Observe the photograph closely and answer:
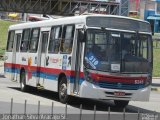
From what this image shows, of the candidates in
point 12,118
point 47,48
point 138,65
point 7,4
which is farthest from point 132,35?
point 7,4

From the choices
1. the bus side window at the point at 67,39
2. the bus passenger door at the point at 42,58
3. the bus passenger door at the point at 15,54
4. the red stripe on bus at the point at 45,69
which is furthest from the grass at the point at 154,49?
the bus side window at the point at 67,39

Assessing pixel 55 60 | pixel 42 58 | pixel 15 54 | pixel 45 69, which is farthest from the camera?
pixel 15 54

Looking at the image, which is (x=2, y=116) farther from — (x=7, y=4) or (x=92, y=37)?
(x=7, y=4)

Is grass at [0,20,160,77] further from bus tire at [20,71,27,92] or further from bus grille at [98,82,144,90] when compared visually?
bus grille at [98,82,144,90]

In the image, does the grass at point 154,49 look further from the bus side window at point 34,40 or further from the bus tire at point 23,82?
the bus side window at point 34,40

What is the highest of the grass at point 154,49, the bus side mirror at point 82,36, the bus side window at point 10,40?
the bus side mirror at point 82,36

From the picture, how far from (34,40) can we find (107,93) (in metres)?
6.01

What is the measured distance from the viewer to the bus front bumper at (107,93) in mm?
16516

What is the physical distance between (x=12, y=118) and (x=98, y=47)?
24.6 feet

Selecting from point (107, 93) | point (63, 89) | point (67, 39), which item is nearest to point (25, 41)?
point (67, 39)

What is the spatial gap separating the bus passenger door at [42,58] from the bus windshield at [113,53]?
3803 millimetres

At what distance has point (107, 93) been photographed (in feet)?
54.5

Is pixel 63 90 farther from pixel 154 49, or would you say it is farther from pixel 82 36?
pixel 154 49

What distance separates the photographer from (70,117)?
1021cm
